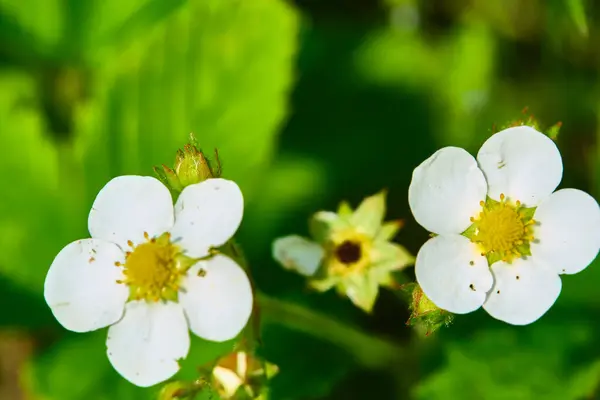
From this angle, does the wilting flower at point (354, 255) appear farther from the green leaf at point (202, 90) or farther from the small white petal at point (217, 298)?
the green leaf at point (202, 90)

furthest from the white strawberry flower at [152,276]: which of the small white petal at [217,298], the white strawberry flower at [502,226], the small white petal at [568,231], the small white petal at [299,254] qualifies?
the small white petal at [568,231]

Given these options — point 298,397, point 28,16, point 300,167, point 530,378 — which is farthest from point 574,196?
point 28,16

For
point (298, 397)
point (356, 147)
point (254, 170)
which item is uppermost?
point (254, 170)

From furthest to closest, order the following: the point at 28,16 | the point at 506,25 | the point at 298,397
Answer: the point at 506,25
the point at 28,16
the point at 298,397

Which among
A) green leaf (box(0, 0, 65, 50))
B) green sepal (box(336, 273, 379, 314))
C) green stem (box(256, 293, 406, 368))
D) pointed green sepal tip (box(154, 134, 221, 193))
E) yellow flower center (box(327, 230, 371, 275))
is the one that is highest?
pointed green sepal tip (box(154, 134, 221, 193))

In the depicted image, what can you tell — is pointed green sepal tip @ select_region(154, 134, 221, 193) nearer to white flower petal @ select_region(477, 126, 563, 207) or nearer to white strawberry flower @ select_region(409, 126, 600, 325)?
white strawberry flower @ select_region(409, 126, 600, 325)

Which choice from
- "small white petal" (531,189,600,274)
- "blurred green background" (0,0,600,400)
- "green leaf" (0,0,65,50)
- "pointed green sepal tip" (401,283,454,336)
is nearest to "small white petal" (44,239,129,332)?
"blurred green background" (0,0,600,400)

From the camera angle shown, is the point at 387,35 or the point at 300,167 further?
the point at 387,35

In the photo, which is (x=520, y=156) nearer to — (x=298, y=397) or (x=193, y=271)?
(x=193, y=271)
